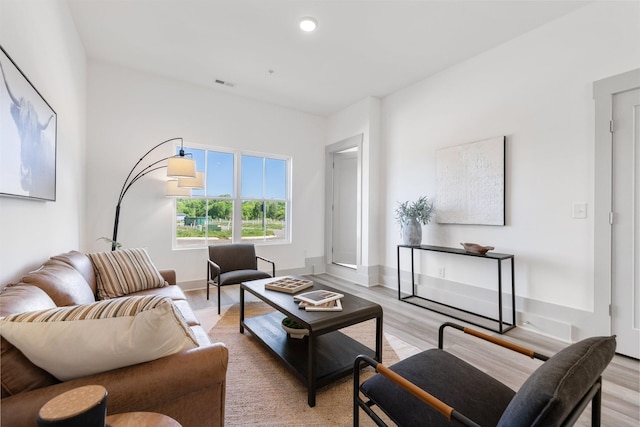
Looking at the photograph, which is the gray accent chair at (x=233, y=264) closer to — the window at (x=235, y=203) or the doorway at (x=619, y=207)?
the window at (x=235, y=203)

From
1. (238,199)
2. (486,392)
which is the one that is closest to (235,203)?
(238,199)

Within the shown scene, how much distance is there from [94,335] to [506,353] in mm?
2803

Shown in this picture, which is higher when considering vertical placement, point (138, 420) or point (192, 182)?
point (192, 182)

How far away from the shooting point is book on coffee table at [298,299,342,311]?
1.97 meters

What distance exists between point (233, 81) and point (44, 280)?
3365mm

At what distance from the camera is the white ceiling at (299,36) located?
2551 millimetres

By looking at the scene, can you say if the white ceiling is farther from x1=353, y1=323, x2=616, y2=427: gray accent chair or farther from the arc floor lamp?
x1=353, y1=323, x2=616, y2=427: gray accent chair

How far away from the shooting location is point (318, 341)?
2.24 m

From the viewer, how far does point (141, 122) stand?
378 cm

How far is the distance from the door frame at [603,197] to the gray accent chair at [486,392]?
6.10 feet

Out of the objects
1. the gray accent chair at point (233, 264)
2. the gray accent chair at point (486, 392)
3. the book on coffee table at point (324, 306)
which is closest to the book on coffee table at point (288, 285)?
the book on coffee table at point (324, 306)

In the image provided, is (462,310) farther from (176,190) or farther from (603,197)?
(176,190)

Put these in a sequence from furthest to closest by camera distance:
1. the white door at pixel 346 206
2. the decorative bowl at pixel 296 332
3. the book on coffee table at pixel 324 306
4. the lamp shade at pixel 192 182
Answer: the white door at pixel 346 206, the lamp shade at pixel 192 182, the decorative bowl at pixel 296 332, the book on coffee table at pixel 324 306

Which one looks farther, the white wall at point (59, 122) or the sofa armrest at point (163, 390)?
the white wall at point (59, 122)
